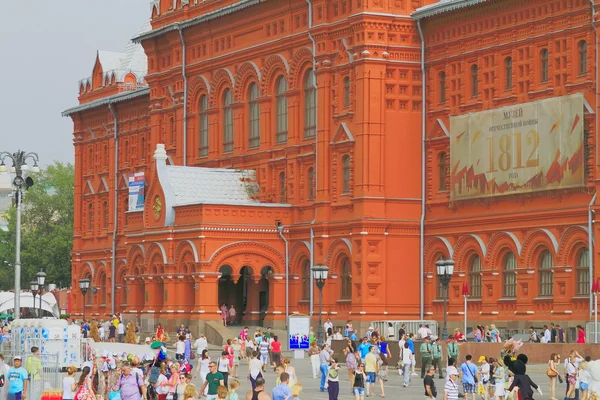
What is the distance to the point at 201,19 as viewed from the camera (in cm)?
8544

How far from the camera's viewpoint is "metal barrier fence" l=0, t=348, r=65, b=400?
150 feet

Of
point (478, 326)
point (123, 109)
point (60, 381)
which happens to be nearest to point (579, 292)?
point (478, 326)

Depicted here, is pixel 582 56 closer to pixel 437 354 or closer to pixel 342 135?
pixel 342 135

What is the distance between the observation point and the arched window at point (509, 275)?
68.9 m

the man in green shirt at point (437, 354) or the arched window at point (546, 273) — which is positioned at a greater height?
the arched window at point (546, 273)

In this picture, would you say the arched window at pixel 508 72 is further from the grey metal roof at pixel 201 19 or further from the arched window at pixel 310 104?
the grey metal roof at pixel 201 19

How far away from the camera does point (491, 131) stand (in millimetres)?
70062

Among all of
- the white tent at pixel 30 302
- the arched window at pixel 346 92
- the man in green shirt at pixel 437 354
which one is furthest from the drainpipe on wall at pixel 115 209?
the man in green shirt at pixel 437 354

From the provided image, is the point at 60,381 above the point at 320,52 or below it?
below

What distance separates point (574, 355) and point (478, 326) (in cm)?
1887

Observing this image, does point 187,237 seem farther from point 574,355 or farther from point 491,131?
point 574,355

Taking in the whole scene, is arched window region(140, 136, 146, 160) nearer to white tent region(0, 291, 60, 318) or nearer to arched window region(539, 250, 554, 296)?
white tent region(0, 291, 60, 318)

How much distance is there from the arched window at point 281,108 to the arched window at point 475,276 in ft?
44.0

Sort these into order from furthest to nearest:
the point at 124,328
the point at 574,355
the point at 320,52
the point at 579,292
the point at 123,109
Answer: the point at 123,109, the point at 124,328, the point at 320,52, the point at 579,292, the point at 574,355
